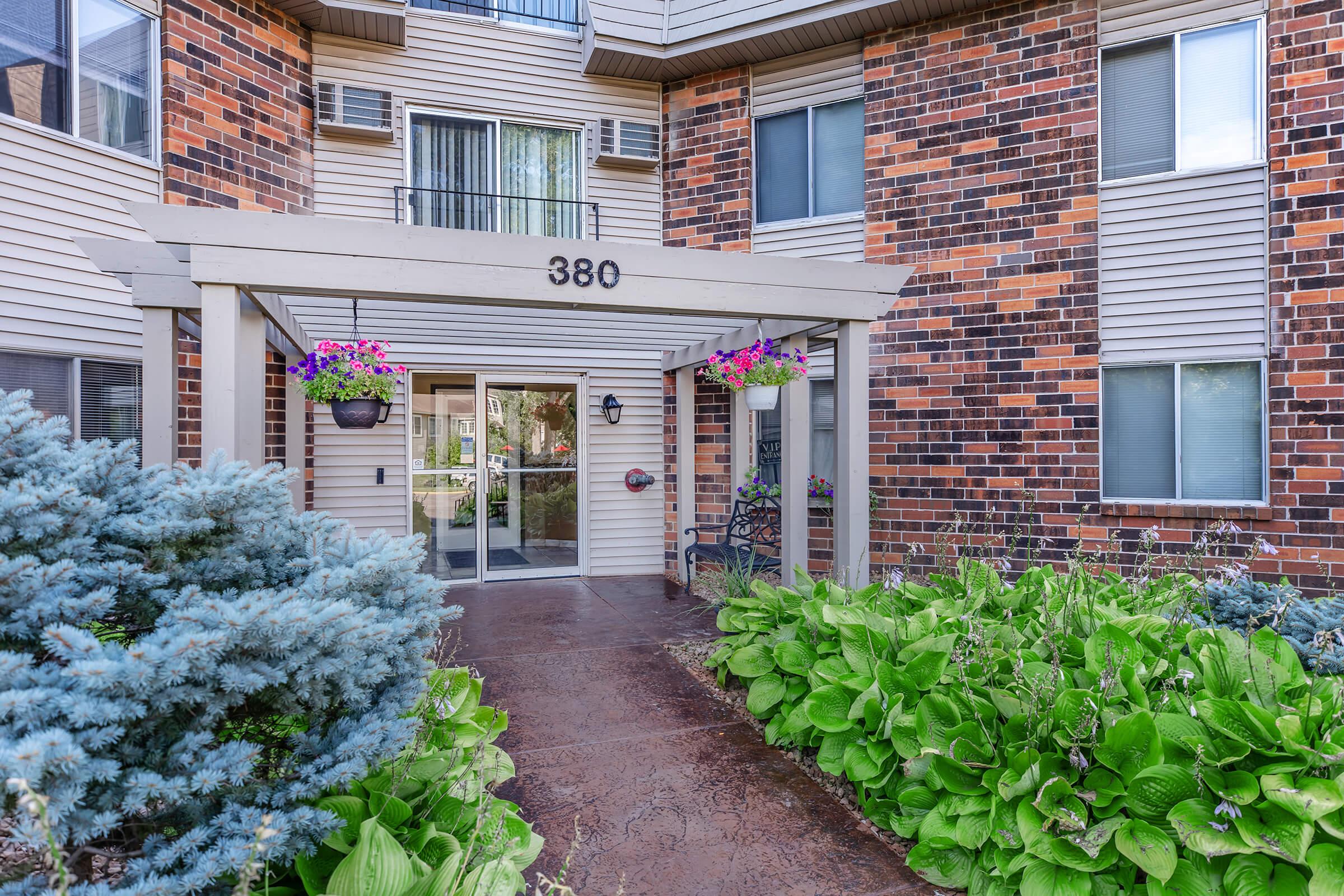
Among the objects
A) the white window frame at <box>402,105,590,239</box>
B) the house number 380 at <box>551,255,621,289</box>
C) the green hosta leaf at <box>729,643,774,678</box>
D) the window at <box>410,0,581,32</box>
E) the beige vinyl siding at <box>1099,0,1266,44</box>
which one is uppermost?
the window at <box>410,0,581,32</box>

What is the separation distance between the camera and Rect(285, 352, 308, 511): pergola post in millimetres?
5844

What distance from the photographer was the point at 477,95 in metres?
6.86

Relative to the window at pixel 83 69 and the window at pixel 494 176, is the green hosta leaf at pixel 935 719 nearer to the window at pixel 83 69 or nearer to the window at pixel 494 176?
the window at pixel 494 176

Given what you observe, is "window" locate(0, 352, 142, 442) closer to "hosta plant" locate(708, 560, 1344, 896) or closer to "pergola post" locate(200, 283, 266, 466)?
"pergola post" locate(200, 283, 266, 466)

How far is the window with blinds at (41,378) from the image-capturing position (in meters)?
4.66

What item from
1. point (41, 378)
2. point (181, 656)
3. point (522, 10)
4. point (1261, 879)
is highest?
point (522, 10)

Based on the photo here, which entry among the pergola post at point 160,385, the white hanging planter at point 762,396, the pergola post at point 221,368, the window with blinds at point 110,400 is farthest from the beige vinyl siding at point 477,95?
the pergola post at point 221,368

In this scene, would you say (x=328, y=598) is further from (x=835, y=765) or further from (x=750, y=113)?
(x=750, y=113)

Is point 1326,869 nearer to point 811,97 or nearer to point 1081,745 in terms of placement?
point 1081,745

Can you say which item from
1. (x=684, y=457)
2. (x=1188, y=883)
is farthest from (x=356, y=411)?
(x=1188, y=883)

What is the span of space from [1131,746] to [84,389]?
247 inches

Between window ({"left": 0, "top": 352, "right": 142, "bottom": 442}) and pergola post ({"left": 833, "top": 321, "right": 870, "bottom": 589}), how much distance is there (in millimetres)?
4852

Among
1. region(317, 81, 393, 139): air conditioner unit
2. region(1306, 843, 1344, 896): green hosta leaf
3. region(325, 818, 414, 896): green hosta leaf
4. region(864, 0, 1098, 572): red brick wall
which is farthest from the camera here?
region(317, 81, 393, 139): air conditioner unit

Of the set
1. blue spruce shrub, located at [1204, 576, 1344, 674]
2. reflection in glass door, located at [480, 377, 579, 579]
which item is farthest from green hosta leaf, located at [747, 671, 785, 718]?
reflection in glass door, located at [480, 377, 579, 579]
